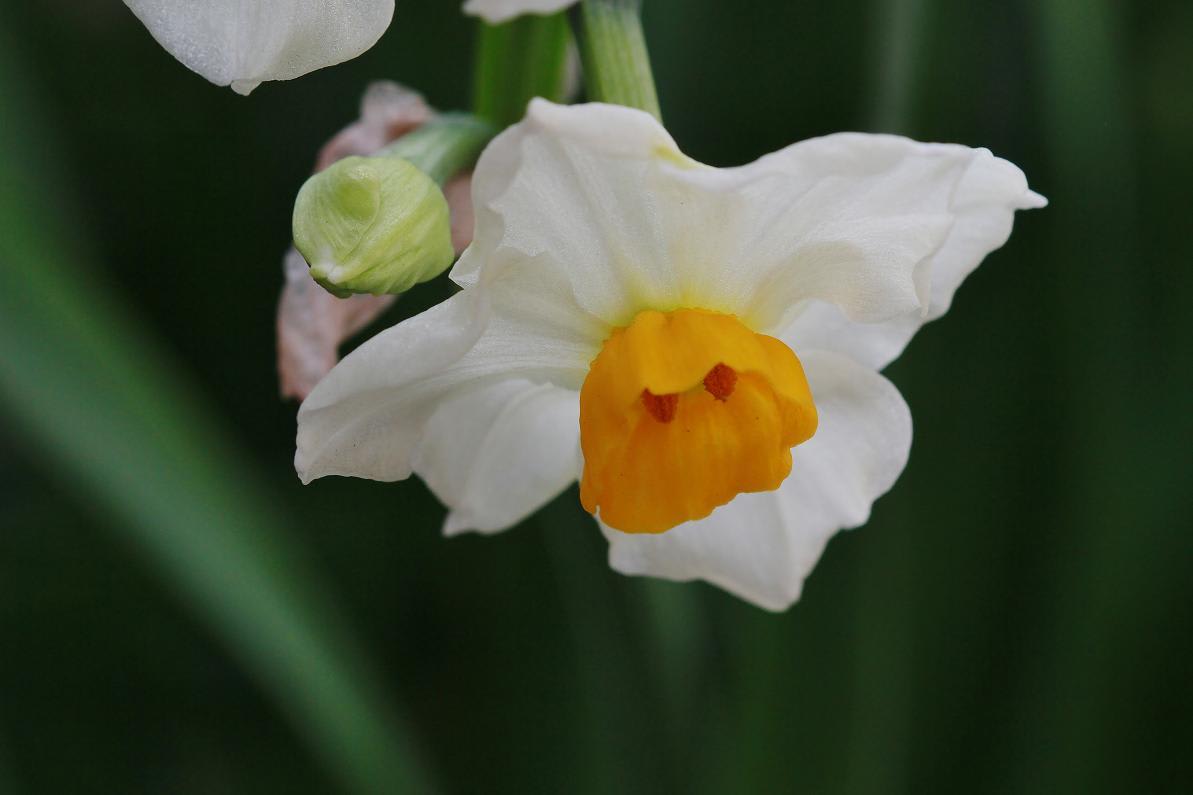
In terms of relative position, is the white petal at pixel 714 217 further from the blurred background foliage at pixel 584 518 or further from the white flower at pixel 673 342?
the blurred background foliage at pixel 584 518

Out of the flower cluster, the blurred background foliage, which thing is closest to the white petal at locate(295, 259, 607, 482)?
the flower cluster

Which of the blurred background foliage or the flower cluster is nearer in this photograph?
the flower cluster

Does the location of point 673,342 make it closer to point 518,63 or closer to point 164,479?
point 518,63

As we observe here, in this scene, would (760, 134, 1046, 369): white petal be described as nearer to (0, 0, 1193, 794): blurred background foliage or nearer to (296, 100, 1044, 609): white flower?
(296, 100, 1044, 609): white flower

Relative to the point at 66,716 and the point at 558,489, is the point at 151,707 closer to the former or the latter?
the point at 66,716

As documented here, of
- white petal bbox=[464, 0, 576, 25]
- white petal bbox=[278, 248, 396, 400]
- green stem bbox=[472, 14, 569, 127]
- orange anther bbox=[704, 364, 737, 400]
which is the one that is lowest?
orange anther bbox=[704, 364, 737, 400]

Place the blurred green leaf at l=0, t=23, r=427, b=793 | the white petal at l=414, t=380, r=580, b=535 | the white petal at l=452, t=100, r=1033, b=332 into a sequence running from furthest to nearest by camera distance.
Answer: the blurred green leaf at l=0, t=23, r=427, b=793
the white petal at l=414, t=380, r=580, b=535
the white petal at l=452, t=100, r=1033, b=332

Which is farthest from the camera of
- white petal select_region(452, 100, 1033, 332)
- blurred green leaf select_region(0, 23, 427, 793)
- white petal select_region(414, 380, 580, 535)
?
blurred green leaf select_region(0, 23, 427, 793)
